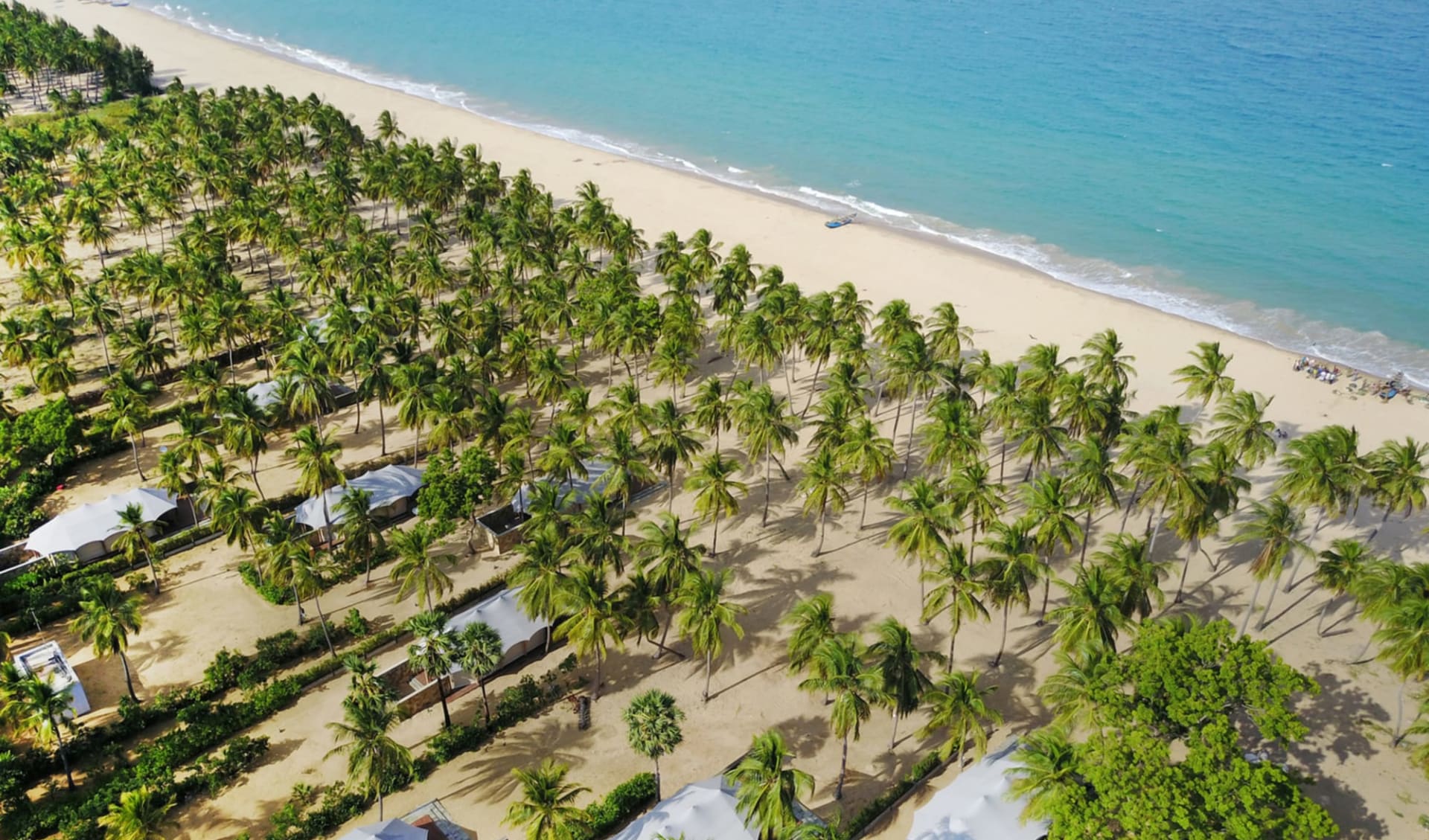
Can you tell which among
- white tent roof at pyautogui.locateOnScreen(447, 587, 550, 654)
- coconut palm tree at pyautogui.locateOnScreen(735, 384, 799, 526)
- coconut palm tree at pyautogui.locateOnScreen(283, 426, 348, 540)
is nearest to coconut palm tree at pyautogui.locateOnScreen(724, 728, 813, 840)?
white tent roof at pyautogui.locateOnScreen(447, 587, 550, 654)

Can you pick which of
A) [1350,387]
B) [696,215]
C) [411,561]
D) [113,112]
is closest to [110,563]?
[411,561]

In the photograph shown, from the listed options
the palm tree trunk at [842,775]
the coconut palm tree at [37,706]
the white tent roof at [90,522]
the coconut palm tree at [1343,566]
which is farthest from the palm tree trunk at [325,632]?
the coconut palm tree at [1343,566]

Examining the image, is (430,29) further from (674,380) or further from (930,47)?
(674,380)

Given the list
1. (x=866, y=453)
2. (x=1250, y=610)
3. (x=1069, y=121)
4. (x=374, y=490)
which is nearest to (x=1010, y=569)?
(x=866, y=453)

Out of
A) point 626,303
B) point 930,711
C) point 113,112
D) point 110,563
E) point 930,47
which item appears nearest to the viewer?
point 930,711

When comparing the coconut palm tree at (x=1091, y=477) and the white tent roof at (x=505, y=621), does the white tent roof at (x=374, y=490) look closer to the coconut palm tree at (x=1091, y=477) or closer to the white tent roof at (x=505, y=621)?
the white tent roof at (x=505, y=621)

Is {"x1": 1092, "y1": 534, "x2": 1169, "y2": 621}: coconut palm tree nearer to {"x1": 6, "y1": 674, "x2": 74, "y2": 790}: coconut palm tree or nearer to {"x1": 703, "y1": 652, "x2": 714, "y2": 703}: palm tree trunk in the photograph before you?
{"x1": 703, "y1": 652, "x2": 714, "y2": 703}: palm tree trunk

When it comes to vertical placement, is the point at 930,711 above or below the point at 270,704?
above
